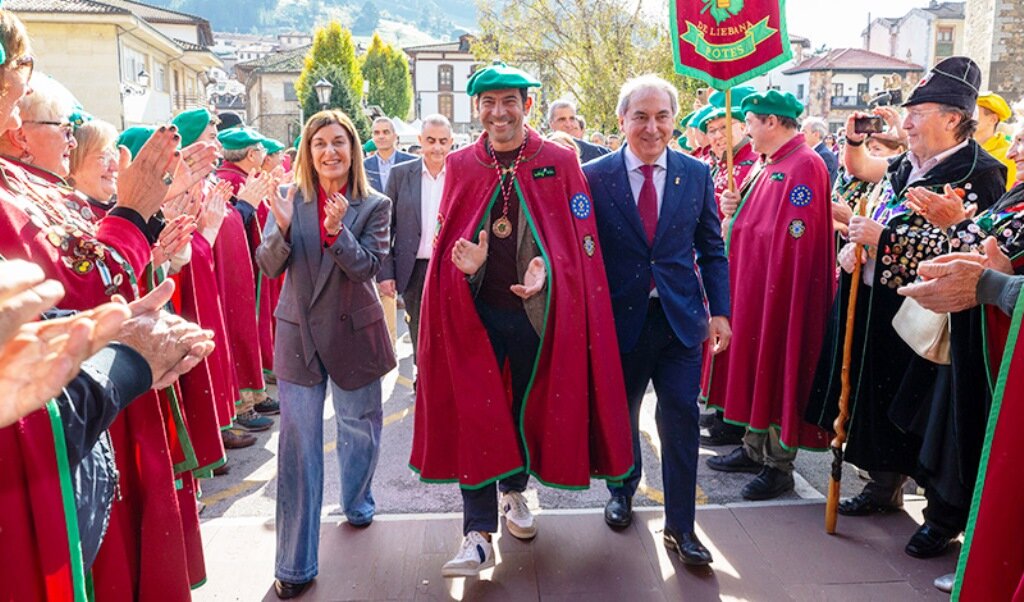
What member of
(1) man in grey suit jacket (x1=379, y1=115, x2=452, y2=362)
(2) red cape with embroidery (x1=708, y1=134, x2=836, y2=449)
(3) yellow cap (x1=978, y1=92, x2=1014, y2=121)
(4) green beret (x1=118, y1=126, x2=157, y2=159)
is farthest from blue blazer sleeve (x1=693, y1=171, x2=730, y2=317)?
(3) yellow cap (x1=978, y1=92, x2=1014, y2=121)

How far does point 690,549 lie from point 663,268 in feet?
4.37

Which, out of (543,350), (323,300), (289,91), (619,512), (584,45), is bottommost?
(619,512)

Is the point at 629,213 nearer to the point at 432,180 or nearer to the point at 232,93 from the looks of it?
the point at 432,180

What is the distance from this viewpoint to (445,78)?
224 feet

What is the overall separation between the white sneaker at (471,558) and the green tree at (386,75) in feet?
206

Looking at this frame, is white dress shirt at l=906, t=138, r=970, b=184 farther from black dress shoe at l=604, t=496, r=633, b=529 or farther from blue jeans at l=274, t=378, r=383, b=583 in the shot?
blue jeans at l=274, t=378, r=383, b=583

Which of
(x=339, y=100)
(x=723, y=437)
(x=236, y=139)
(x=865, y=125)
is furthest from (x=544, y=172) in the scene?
(x=339, y=100)

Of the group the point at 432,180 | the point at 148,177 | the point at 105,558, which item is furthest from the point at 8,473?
the point at 432,180

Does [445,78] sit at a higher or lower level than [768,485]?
higher

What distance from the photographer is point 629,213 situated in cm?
377

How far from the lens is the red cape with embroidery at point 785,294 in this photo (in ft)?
14.6

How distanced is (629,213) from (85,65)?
30.2 metres

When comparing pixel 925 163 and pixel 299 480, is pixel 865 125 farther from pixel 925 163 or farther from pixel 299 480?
pixel 299 480

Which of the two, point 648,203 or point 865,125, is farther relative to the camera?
point 865,125
